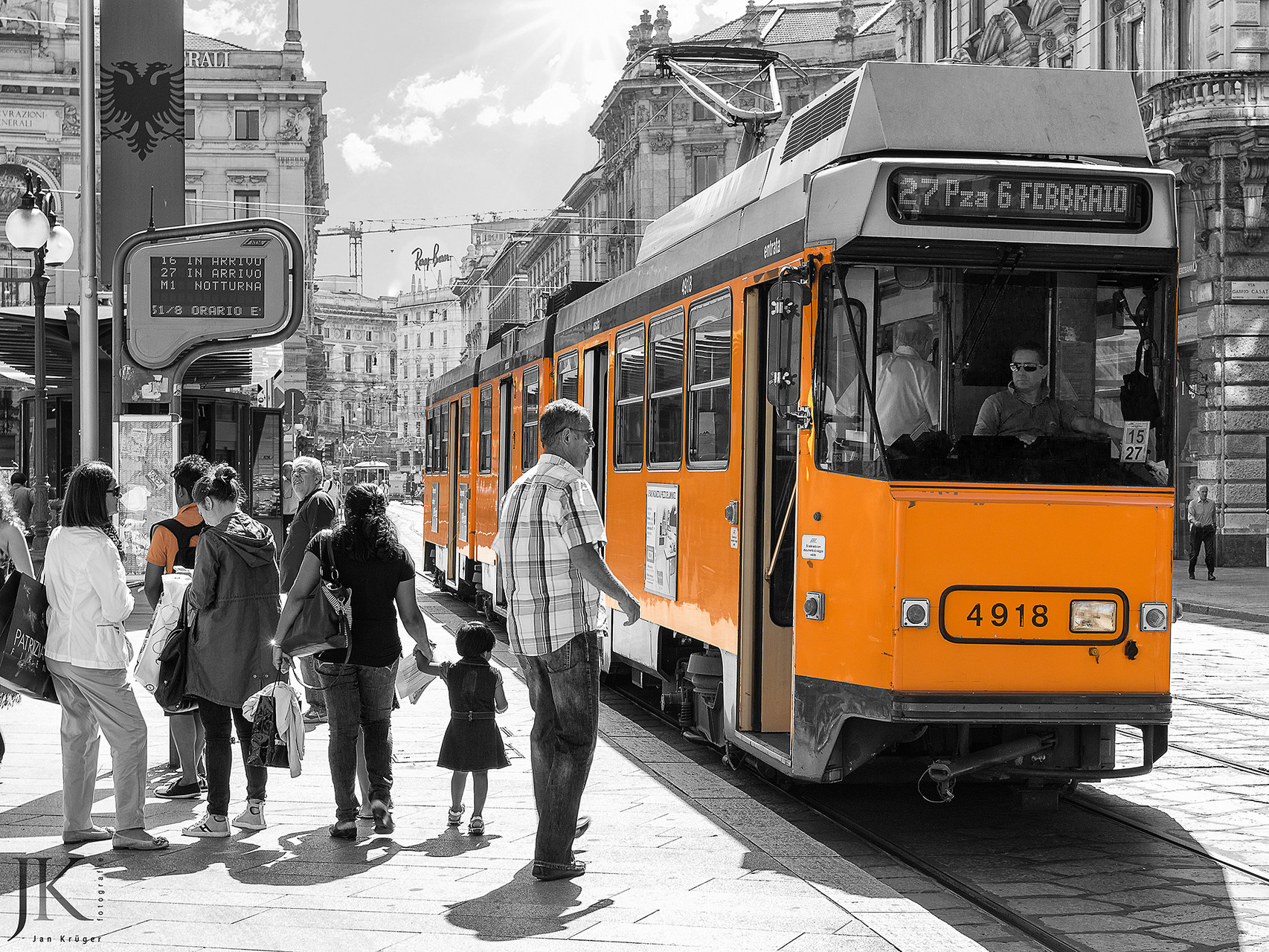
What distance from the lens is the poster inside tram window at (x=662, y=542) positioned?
8797mm

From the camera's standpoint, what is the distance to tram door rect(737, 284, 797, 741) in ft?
24.7

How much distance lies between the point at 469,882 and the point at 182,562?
2.78m

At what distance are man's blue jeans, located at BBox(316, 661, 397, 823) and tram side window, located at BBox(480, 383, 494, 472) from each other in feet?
31.0

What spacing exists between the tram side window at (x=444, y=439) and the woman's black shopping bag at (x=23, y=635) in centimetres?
1359

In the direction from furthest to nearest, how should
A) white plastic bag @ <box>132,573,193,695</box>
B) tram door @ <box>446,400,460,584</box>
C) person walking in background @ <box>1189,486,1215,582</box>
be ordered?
person walking in background @ <box>1189,486,1215,582</box>, tram door @ <box>446,400,460,584</box>, white plastic bag @ <box>132,573,193,695</box>

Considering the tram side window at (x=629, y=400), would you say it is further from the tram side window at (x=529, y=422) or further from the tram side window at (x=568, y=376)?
the tram side window at (x=529, y=422)

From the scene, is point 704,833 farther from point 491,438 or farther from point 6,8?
point 6,8

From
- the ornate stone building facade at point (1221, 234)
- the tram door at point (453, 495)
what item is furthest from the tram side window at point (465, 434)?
the ornate stone building facade at point (1221, 234)

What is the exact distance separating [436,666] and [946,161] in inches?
120

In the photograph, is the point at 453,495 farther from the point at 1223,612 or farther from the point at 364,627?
the point at 364,627

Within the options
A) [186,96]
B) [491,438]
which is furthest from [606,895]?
[186,96]

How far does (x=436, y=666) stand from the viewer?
21.9 ft

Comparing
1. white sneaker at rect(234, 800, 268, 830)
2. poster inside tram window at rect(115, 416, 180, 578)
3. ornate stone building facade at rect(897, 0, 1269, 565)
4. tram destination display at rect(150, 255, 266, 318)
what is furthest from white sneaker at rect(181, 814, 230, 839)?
ornate stone building facade at rect(897, 0, 1269, 565)

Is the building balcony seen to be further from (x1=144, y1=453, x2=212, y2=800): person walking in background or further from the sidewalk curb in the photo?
(x1=144, y1=453, x2=212, y2=800): person walking in background
